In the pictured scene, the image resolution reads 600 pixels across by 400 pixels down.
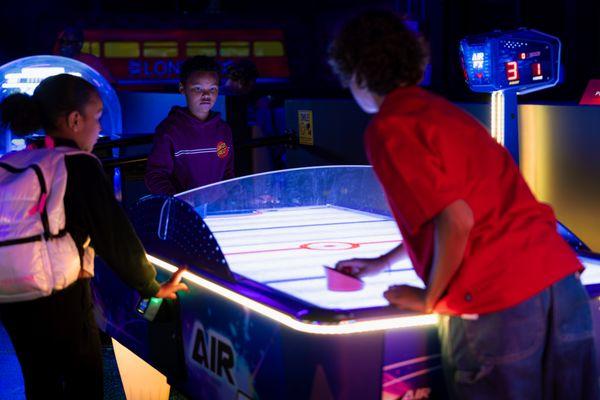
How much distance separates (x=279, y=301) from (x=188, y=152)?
2.04 meters

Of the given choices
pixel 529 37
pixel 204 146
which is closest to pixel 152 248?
pixel 204 146

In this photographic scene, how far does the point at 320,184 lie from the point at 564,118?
5.27 ft

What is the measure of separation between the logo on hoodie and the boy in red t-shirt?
2231mm

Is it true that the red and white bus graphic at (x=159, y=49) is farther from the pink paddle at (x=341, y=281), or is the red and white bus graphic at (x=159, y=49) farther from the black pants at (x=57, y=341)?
the pink paddle at (x=341, y=281)

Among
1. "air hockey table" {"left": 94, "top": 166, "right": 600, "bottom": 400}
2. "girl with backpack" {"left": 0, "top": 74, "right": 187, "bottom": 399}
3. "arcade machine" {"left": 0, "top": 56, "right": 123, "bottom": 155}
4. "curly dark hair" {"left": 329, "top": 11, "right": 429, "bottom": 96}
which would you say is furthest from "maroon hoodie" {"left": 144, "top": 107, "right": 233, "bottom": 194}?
"arcade machine" {"left": 0, "top": 56, "right": 123, "bottom": 155}

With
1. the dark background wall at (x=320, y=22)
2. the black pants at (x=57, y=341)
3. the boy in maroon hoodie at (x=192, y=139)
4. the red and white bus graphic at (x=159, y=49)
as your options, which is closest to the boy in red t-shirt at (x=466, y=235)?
the black pants at (x=57, y=341)

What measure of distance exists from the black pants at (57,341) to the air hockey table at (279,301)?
0.86ft

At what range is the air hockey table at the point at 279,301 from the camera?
6.41 ft

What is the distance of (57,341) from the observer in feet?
7.97

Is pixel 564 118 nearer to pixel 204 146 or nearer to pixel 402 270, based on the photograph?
pixel 204 146

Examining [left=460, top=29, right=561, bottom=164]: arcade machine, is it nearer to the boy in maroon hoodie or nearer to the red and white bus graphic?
the boy in maroon hoodie

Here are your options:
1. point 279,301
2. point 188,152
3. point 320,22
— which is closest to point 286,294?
point 279,301

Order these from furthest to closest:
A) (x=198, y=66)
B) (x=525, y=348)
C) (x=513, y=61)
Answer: (x=198, y=66) < (x=513, y=61) < (x=525, y=348)

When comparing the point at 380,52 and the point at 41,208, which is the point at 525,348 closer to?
the point at 380,52
